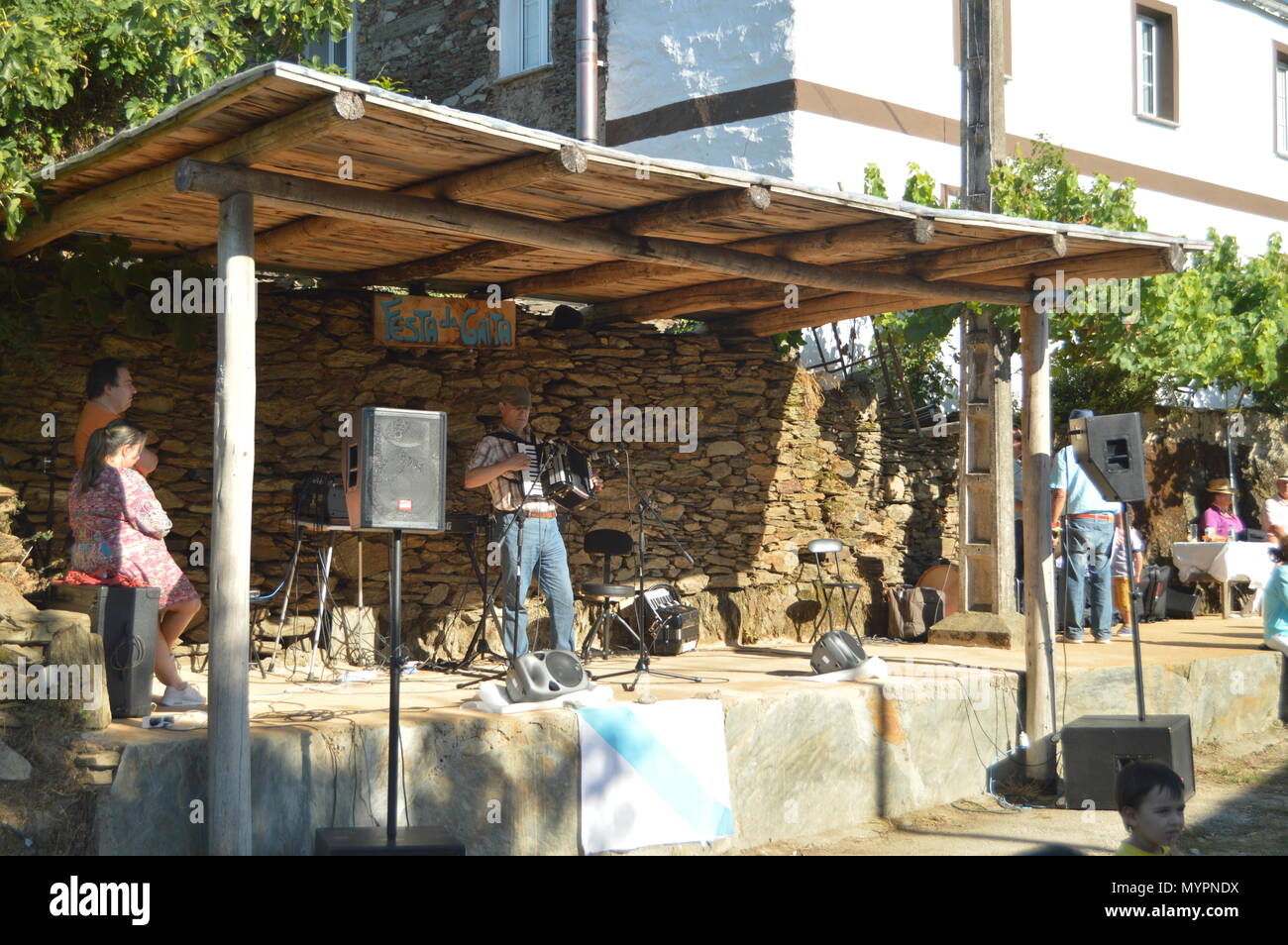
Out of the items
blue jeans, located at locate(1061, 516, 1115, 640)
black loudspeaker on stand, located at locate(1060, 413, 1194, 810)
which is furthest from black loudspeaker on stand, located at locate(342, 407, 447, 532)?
blue jeans, located at locate(1061, 516, 1115, 640)

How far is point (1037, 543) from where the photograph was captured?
7.34 meters

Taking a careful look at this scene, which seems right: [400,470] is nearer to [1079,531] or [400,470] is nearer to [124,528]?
[124,528]

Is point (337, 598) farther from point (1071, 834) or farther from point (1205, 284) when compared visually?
point (1205, 284)

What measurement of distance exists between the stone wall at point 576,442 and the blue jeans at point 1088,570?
155 cm

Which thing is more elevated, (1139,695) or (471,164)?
(471,164)

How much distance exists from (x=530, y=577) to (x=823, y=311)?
2.99 meters

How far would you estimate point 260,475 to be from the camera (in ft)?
25.9

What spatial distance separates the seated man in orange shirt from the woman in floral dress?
7.2 inches

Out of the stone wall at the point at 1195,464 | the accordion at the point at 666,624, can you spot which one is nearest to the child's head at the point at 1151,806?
the accordion at the point at 666,624

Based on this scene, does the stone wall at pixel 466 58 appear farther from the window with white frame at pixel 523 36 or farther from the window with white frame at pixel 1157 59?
the window with white frame at pixel 1157 59

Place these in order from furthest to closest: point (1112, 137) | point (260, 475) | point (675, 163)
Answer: point (1112, 137), point (260, 475), point (675, 163)

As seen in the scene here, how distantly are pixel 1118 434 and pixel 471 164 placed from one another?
146 inches

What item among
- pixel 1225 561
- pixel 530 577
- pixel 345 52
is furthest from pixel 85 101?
pixel 1225 561
